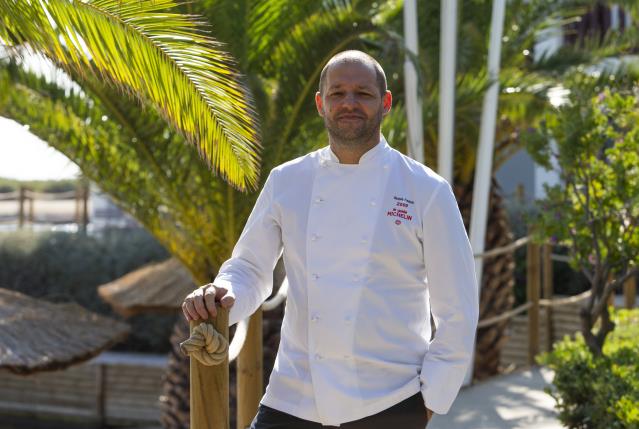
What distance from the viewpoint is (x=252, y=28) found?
7066 mm

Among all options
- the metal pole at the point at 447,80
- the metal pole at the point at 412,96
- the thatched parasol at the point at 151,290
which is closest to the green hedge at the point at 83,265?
the thatched parasol at the point at 151,290

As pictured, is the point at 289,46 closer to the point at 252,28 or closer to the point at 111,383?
the point at 252,28

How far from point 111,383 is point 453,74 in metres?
9.83

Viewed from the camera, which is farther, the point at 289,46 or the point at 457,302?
the point at 289,46

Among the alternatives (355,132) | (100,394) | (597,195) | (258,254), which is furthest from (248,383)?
(100,394)

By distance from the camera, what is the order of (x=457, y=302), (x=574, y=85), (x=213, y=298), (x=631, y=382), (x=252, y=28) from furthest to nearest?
(x=252, y=28) → (x=574, y=85) → (x=631, y=382) → (x=457, y=302) → (x=213, y=298)

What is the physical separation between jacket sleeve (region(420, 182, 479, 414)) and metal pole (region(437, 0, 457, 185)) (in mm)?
5168

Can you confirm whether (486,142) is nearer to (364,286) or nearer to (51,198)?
(364,286)

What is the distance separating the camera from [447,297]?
260 centimetres

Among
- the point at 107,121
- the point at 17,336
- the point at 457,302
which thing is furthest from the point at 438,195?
the point at 17,336

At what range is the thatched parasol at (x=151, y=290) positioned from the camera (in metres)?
11.6

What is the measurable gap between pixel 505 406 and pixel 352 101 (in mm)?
4509

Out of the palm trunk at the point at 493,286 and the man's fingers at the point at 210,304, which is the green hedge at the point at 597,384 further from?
the palm trunk at the point at 493,286

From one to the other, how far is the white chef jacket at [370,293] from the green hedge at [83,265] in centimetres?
1485
